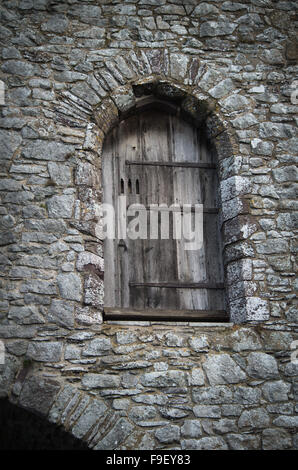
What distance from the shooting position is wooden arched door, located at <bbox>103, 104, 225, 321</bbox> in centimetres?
514

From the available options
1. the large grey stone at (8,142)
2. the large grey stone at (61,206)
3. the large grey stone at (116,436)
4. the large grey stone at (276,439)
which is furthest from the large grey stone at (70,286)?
the large grey stone at (276,439)

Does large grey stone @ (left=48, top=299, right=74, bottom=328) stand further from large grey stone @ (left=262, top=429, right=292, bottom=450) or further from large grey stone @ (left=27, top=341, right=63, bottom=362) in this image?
large grey stone @ (left=262, top=429, right=292, bottom=450)

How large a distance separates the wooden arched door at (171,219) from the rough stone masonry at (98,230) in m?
0.20

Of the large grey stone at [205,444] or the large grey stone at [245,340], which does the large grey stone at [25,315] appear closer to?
the large grey stone at [205,444]

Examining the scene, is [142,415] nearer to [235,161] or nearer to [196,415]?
[196,415]

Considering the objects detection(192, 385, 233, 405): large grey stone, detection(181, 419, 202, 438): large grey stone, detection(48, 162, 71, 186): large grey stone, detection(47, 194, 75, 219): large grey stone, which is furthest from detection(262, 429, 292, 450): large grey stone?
detection(48, 162, 71, 186): large grey stone

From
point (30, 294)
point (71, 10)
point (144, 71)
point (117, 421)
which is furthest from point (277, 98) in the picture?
point (117, 421)

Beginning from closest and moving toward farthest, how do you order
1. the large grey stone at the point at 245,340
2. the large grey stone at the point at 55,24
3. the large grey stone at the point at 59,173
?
the large grey stone at the point at 245,340 < the large grey stone at the point at 59,173 < the large grey stone at the point at 55,24

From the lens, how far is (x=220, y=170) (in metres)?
5.46

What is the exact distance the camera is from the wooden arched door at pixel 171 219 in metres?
5.14

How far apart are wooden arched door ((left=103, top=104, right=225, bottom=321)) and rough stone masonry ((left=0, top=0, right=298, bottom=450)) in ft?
0.65

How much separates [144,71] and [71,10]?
34.9 inches
